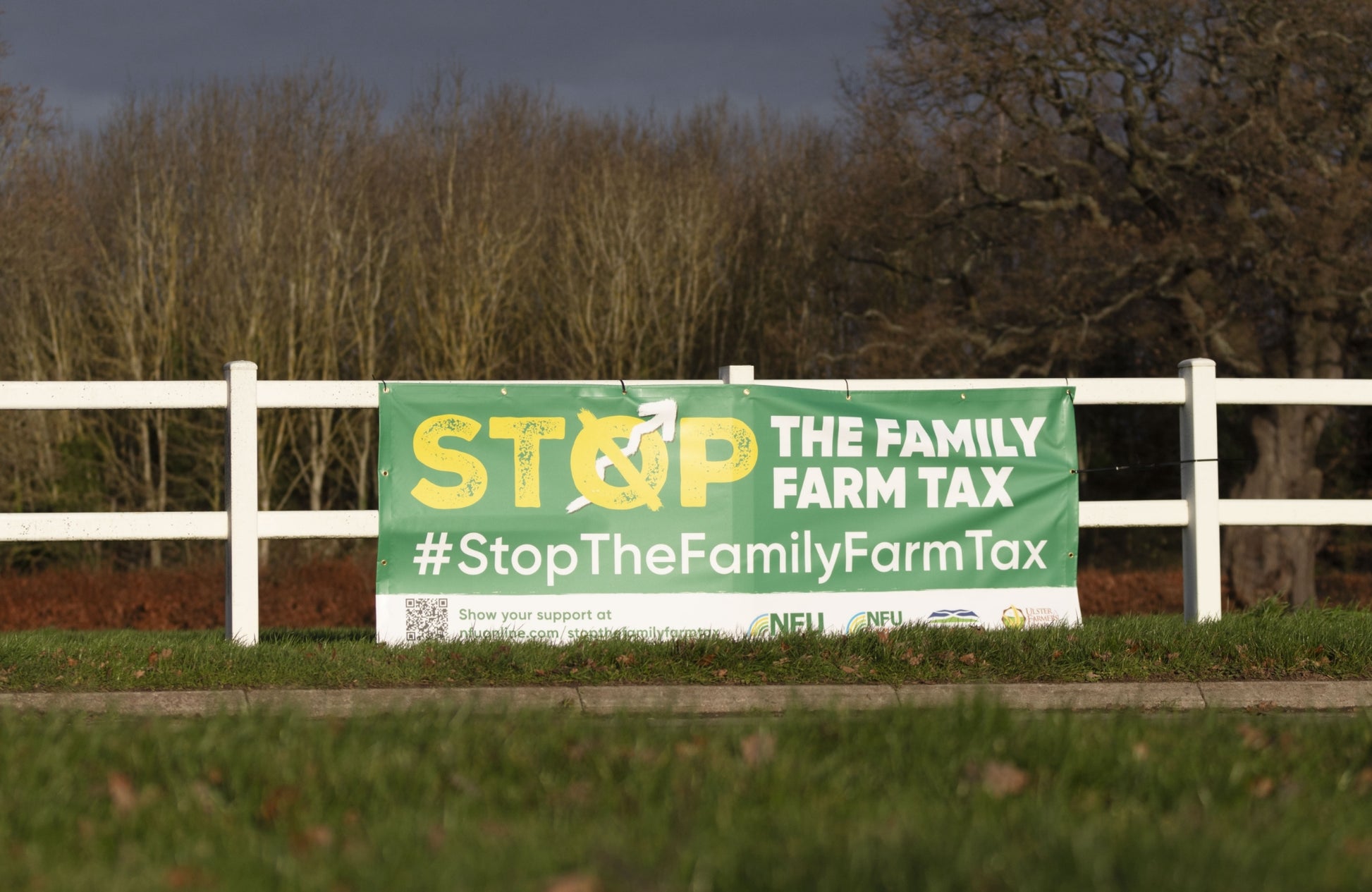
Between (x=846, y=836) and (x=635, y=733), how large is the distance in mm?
1447

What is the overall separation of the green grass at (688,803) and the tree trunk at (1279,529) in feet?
61.3

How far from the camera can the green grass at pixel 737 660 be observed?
23.8 ft

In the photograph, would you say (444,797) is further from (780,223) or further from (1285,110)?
(780,223)

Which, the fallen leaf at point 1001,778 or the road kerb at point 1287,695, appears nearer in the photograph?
the fallen leaf at point 1001,778

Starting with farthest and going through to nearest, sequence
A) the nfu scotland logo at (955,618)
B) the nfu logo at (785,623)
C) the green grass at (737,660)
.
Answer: the nfu scotland logo at (955,618) → the nfu logo at (785,623) → the green grass at (737,660)

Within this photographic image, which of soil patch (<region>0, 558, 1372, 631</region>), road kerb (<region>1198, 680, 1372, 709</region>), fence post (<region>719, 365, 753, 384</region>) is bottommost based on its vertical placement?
soil patch (<region>0, 558, 1372, 631</region>)

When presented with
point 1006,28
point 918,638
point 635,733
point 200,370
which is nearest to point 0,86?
point 200,370

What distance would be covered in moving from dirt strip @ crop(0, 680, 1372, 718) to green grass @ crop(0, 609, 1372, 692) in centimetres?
23

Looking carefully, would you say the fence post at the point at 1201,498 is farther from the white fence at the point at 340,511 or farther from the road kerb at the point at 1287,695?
the road kerb at the point at 1287,695

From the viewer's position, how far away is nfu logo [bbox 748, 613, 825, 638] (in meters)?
8.48

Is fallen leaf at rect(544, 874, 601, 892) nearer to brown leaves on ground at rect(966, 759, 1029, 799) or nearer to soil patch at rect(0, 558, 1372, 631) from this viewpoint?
brown leaves on ground at rect(966, 759, 1029, 799)

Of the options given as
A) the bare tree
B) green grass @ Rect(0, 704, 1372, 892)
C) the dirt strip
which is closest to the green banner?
the dirt strip

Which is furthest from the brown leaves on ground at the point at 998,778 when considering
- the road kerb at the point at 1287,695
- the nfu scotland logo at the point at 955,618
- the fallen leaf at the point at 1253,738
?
the nfu scotland logo at the point at 955,618

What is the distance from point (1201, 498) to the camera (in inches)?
358
